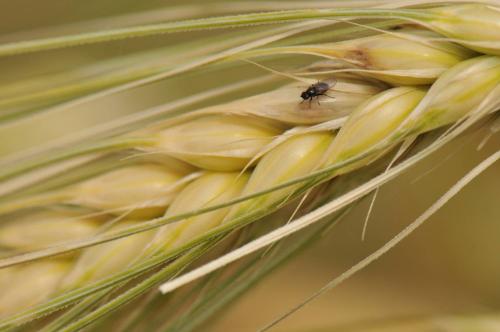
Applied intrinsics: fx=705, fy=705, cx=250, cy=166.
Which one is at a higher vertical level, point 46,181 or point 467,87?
point 46,181

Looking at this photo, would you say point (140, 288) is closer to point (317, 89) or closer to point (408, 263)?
point (317, 89)

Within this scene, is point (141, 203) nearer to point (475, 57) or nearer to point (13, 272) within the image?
point (13, 272)

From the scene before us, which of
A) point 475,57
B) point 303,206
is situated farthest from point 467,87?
point 303,206

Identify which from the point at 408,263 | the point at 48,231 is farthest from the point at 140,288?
the point at 408,263

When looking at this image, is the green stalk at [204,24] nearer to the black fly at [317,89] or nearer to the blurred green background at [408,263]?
the black fly at [317,89]

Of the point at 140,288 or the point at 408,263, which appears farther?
the point at 408,263

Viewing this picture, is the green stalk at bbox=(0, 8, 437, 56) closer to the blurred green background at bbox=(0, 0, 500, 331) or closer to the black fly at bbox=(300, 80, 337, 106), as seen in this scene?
the black fly at bbox=(300, 80, 337, 106)

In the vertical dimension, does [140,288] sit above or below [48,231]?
below

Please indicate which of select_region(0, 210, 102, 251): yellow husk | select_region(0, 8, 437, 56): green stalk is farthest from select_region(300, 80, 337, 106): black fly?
select_region(0, 210, 102, 251): yellow husk

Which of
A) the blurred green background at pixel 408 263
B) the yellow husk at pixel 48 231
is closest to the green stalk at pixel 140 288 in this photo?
the yellow husk at pixel 48 231

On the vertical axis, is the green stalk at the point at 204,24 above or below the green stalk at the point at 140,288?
above

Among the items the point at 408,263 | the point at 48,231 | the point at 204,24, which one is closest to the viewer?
the point at 204,24
